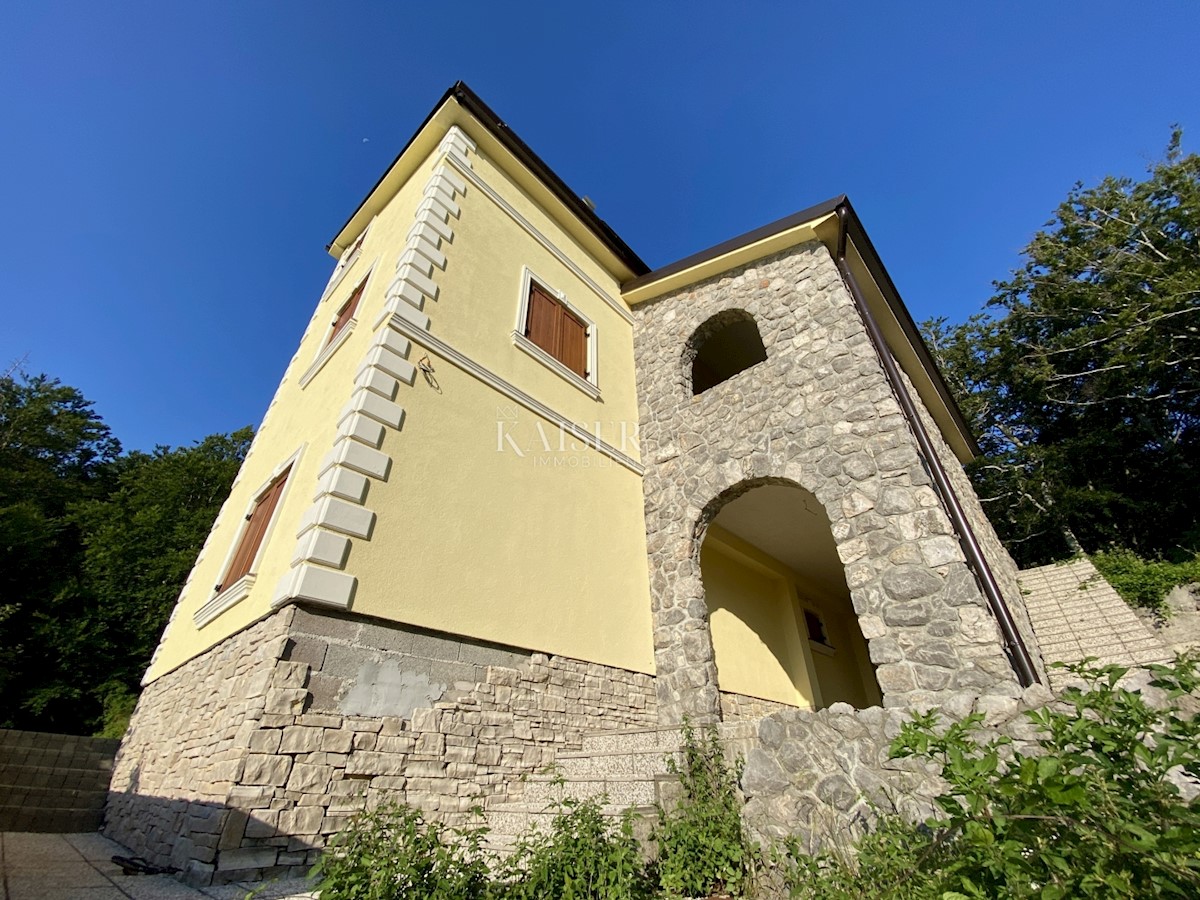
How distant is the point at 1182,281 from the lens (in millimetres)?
10555

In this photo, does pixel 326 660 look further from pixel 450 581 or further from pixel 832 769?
pixel 832 769

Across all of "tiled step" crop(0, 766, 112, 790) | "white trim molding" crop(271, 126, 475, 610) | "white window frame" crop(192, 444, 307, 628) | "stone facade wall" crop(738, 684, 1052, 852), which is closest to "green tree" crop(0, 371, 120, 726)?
"tiled step" crop(0, 766, 112, 790)

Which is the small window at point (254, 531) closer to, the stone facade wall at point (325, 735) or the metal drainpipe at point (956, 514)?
the stone facade wall at point (325, 735)

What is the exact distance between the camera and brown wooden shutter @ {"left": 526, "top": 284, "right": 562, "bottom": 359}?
21.7ft

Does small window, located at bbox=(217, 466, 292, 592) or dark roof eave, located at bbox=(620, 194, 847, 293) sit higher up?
dark roof eave, located at bbox=(620, 194, 847, 293)

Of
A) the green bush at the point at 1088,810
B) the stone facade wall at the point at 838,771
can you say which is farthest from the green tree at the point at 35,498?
the green bush at the point at 1088,810

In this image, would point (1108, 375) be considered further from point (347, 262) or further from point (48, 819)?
point (48, 819)

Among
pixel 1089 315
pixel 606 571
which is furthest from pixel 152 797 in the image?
pixel 1089 315

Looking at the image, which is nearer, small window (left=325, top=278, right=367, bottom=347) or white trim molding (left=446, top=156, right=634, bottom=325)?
small window (left=325, top=278, right=367, bottom=347)

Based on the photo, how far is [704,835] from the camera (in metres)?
2.96

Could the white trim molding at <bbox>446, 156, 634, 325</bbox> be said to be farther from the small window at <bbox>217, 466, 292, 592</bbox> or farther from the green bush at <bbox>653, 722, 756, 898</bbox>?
the green bush at <bbox>653, 722, 756, 898</bbox>

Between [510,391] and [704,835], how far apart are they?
4292 millimetres

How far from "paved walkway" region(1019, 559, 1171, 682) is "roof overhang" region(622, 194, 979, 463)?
3.14 metres

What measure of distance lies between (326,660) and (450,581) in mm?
1068
